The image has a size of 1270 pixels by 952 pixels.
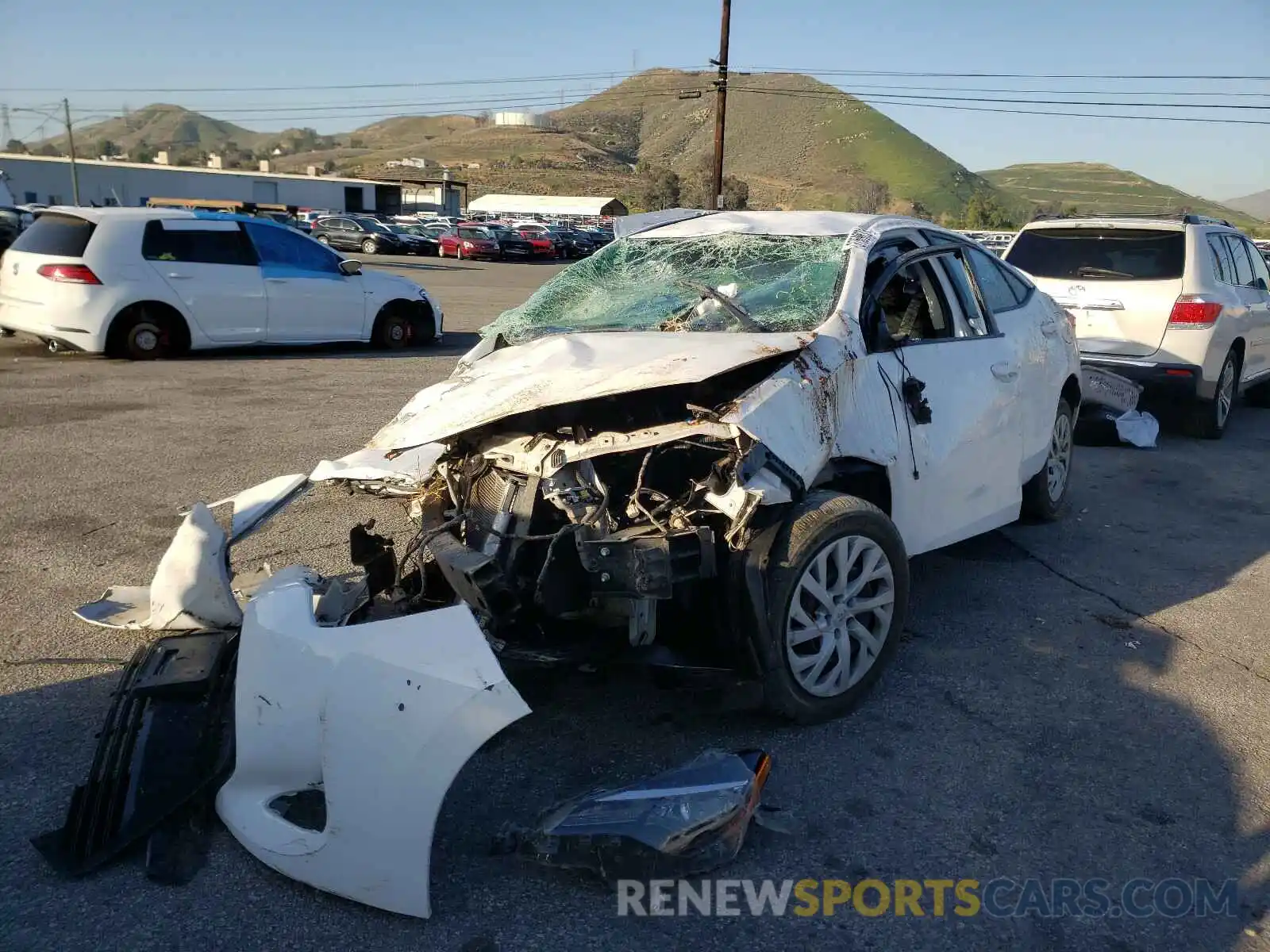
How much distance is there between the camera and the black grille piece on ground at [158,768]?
2.89 metres

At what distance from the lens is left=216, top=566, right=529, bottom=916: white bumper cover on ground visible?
2613mm

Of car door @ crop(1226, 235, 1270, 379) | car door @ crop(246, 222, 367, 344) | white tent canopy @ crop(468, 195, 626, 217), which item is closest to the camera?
car door @ crop(1226, 235, 1270, 379)

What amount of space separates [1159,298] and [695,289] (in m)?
5.82

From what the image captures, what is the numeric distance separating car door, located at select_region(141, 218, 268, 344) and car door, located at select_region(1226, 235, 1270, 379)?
996 cm

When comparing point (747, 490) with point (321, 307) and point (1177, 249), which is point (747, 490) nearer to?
point (1177, 249)

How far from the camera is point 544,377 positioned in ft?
12.1

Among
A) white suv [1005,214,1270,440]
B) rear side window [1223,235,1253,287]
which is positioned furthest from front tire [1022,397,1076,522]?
rear side window [1223,235,1253,287]

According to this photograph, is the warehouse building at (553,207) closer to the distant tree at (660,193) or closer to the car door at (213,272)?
the distant tree at (660,193)

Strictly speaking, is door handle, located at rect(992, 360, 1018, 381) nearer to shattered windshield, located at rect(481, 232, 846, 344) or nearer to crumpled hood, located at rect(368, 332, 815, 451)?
shattered windshield, located at rect(481, 232, 846, 344)

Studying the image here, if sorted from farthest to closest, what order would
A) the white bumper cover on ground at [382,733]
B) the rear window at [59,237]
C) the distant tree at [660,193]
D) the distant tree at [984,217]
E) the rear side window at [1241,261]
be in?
the distant tree at [660,193]
the distant tree at [984,217]
the rear window at [59,237]
the rear side window at [1241,261]
the white bumper cover on ground at [382,733]

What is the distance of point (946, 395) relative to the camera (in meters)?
4.55

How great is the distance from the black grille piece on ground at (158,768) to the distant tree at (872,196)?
101009 mm

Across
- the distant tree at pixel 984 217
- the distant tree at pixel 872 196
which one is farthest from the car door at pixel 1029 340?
the distant tree at pixel 872 196

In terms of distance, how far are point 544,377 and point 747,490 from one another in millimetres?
837
